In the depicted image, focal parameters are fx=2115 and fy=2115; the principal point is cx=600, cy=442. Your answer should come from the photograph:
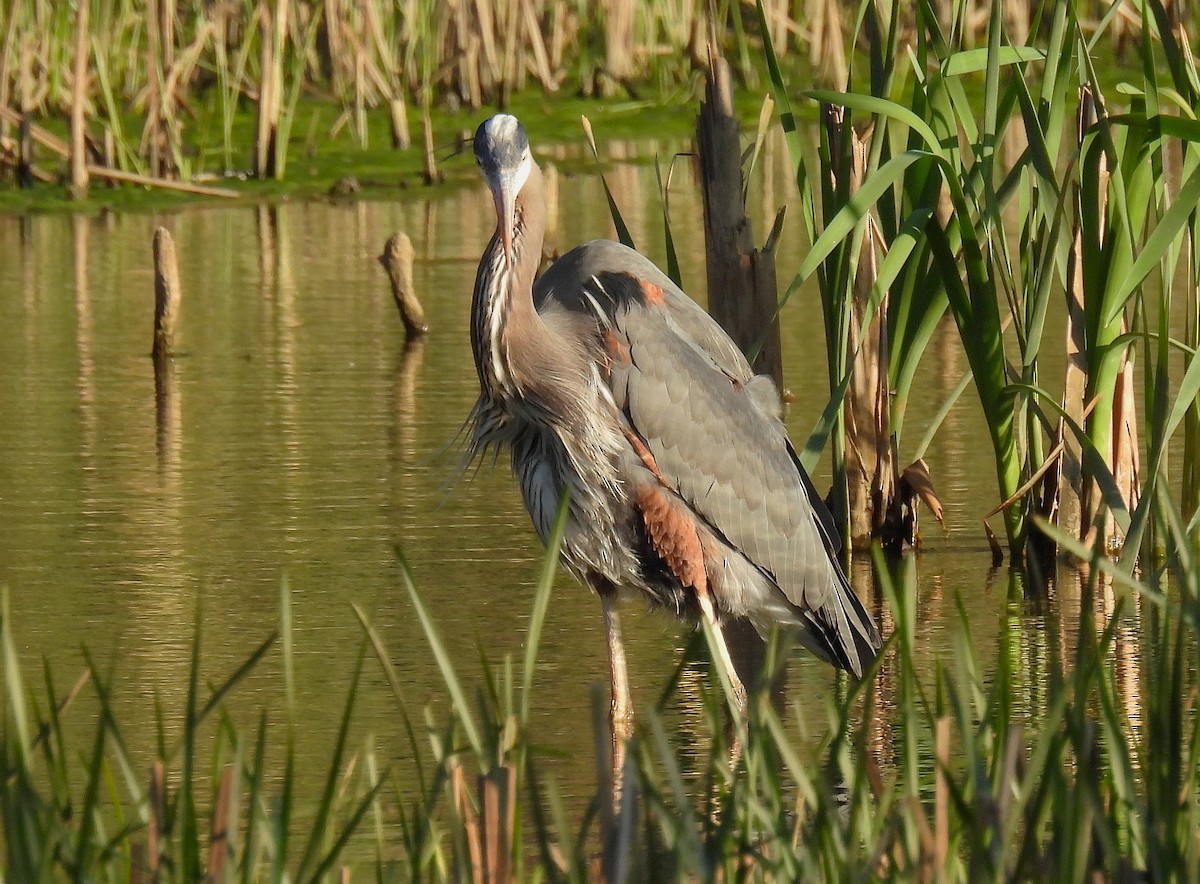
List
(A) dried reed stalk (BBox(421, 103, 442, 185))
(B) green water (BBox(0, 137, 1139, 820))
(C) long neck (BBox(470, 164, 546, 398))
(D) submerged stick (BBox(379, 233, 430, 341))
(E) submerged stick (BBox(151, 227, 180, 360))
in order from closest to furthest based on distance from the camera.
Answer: (C) long neck (BBox(470, 164, 546, 398)) → (B) green water (BBox(0, 137, 1139, 820)) → (E) submerged stick (BBox(151, 227, 180, 360)) → (D) submerged stick (BBox(379, 233, 430, 341)) → (A) dried reed stalk (BBox(421, 103, 442, 185))

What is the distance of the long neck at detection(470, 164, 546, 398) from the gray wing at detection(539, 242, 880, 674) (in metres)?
0.21

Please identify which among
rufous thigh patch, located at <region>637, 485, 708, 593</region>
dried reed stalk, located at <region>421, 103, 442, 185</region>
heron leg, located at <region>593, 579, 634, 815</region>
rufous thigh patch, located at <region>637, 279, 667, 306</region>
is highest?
dried reed stalk, located at <region>421, 103, 442, 185</region>

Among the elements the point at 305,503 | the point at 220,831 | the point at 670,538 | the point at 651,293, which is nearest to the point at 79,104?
the point at 305,503

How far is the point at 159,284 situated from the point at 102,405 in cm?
73

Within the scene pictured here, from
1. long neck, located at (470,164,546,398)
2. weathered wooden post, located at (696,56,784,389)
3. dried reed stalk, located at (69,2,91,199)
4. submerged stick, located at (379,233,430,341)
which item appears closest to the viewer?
long neck, located at (470,164,546,398)

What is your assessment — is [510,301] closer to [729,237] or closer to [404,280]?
[729,237]

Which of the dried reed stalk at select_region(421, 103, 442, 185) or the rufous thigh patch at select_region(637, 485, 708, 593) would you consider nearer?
the rufous thigh patch at select_region(637, 485, 708, 593)

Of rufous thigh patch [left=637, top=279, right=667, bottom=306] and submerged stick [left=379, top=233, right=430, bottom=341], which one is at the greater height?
rufous thigh patch [left=637, top=279, right=667, bottom=306]

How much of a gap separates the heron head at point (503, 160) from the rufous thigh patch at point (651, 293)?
346mm

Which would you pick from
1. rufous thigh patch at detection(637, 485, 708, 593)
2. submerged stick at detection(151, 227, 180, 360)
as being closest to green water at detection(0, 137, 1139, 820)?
submerged stick at detection(151, 227, 180, 360)

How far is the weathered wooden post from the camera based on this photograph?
5434 mm

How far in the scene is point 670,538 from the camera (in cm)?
471

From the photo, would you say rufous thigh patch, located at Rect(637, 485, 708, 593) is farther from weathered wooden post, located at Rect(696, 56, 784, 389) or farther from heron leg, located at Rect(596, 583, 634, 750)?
weathered wooden post, located at Rect(696, 56, 784, 389)

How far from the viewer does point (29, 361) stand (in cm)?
826
